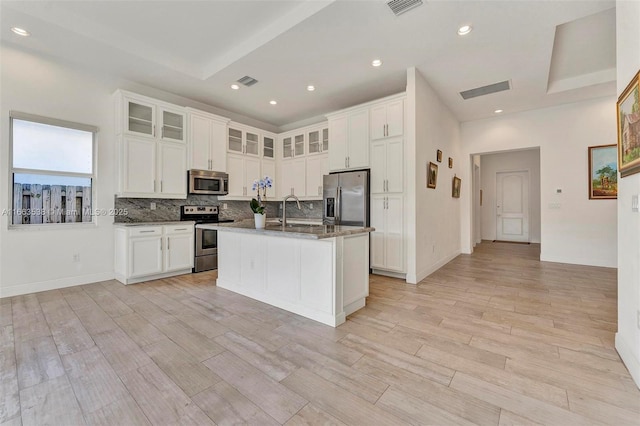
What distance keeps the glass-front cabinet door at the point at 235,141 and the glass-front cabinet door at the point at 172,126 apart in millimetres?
900

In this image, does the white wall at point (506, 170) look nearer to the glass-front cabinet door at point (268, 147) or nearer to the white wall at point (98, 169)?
the glass-front cabinet door at point (268, 147)

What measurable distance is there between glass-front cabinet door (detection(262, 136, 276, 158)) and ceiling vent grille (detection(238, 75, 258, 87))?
5.35 feet

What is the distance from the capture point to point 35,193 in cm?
347

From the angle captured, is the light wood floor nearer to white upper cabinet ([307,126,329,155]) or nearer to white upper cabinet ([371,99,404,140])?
white upper cabinet ([371,99,404,140])

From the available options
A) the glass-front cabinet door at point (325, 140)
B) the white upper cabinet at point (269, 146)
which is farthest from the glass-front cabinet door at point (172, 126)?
the glass-front cabinet door at point (325, 140)

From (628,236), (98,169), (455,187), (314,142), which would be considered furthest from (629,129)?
(98,169)

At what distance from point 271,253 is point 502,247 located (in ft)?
22.1

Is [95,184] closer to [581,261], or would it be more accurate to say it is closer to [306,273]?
[306,273]

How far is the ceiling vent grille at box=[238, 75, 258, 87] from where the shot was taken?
4059 millimetres

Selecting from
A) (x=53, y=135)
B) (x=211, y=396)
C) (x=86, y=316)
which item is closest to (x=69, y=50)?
(x=53, y=135)

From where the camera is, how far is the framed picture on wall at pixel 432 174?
4281 millimetres

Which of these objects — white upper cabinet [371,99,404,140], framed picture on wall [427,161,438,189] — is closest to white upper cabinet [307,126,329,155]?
white upper cabinet [371,99,404,140]

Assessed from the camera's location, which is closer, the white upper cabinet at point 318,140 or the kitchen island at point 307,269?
the kitchen island at point 307,269

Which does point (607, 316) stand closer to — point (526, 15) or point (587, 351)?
point (587, 351)
